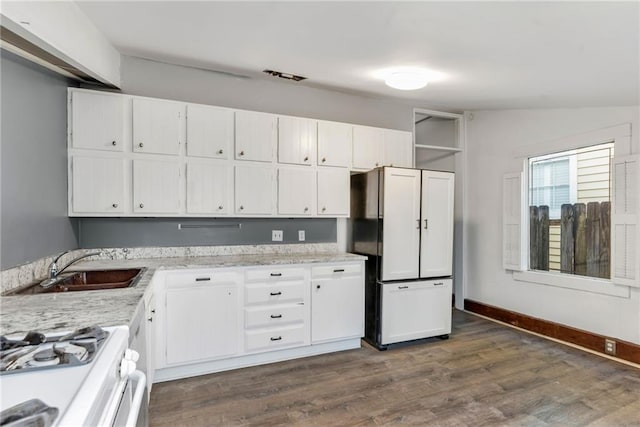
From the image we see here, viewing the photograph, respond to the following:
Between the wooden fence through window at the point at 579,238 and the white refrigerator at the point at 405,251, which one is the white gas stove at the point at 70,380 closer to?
the white refrigerator at the point at 405,251

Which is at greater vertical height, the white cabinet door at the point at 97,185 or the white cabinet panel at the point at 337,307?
the white cabinet door at the point at 97,185

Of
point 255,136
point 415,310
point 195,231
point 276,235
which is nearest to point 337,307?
point 415,310

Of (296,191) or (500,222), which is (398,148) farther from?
(500,222)

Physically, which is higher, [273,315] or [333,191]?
[333,191]

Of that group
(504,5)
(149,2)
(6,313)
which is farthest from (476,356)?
(149,2)

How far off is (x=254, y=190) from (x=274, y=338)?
1362mm

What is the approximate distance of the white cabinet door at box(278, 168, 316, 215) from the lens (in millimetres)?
3330

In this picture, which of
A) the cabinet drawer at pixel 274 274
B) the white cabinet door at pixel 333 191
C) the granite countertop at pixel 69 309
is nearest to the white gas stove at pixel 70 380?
the granite countertop at pixel 69 309

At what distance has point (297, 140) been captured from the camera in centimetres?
339

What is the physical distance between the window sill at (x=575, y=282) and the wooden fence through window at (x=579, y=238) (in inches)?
2.9

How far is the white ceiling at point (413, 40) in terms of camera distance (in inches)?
75.0

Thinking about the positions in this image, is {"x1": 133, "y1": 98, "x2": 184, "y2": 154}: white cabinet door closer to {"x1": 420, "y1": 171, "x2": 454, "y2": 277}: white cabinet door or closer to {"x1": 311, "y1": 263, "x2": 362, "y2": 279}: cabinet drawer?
{"x1": 311, "y1": 263, "x2": 362, "y2": 279}: cabinet drawer

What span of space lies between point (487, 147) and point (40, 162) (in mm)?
4654

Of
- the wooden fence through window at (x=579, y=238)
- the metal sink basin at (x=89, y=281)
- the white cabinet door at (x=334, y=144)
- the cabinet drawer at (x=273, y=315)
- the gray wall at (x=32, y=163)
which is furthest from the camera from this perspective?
the white cabinet door at (x=334, y=144)
